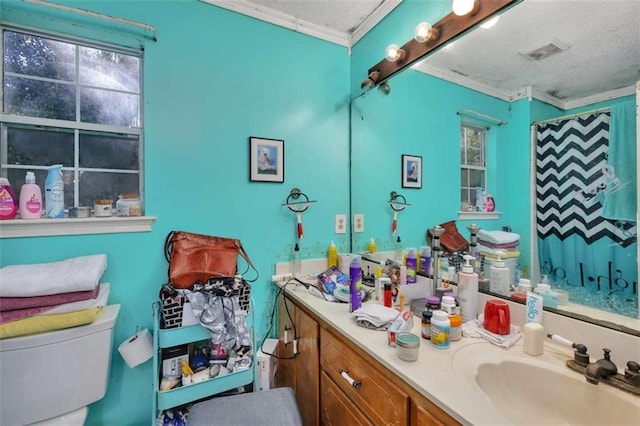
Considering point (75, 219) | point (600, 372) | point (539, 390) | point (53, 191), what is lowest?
point (539, 390)

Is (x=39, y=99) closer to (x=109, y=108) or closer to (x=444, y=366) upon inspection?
(x=109, y=108)

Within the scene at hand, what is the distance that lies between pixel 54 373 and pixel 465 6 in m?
2.18

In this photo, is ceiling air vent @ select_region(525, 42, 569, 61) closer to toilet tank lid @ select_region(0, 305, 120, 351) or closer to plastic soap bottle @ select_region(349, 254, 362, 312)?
plastic soap bottle @ select_region(349, 254, 362, 312)

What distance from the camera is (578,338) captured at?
0.86 m

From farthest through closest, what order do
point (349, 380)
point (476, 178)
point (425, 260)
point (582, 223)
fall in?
point (425, 260)
point (476, 178)
point (349, 380)
point (582, 223)

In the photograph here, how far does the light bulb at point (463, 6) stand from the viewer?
1105 millimetres

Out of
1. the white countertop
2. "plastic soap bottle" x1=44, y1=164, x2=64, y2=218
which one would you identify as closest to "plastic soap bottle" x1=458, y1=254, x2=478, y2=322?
the white countertop

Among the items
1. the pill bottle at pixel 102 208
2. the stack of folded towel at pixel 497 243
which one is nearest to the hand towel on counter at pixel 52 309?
the pill bottle at pixel 102 208

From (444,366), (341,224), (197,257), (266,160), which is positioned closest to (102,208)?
(197,257)

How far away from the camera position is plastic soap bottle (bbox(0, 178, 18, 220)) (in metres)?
1.12

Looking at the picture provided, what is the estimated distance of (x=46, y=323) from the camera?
1.01 metres

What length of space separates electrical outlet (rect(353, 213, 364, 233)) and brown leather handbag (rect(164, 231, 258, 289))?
0.81 meters

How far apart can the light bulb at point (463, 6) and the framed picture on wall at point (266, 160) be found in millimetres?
1072

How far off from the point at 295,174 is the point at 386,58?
871mm
